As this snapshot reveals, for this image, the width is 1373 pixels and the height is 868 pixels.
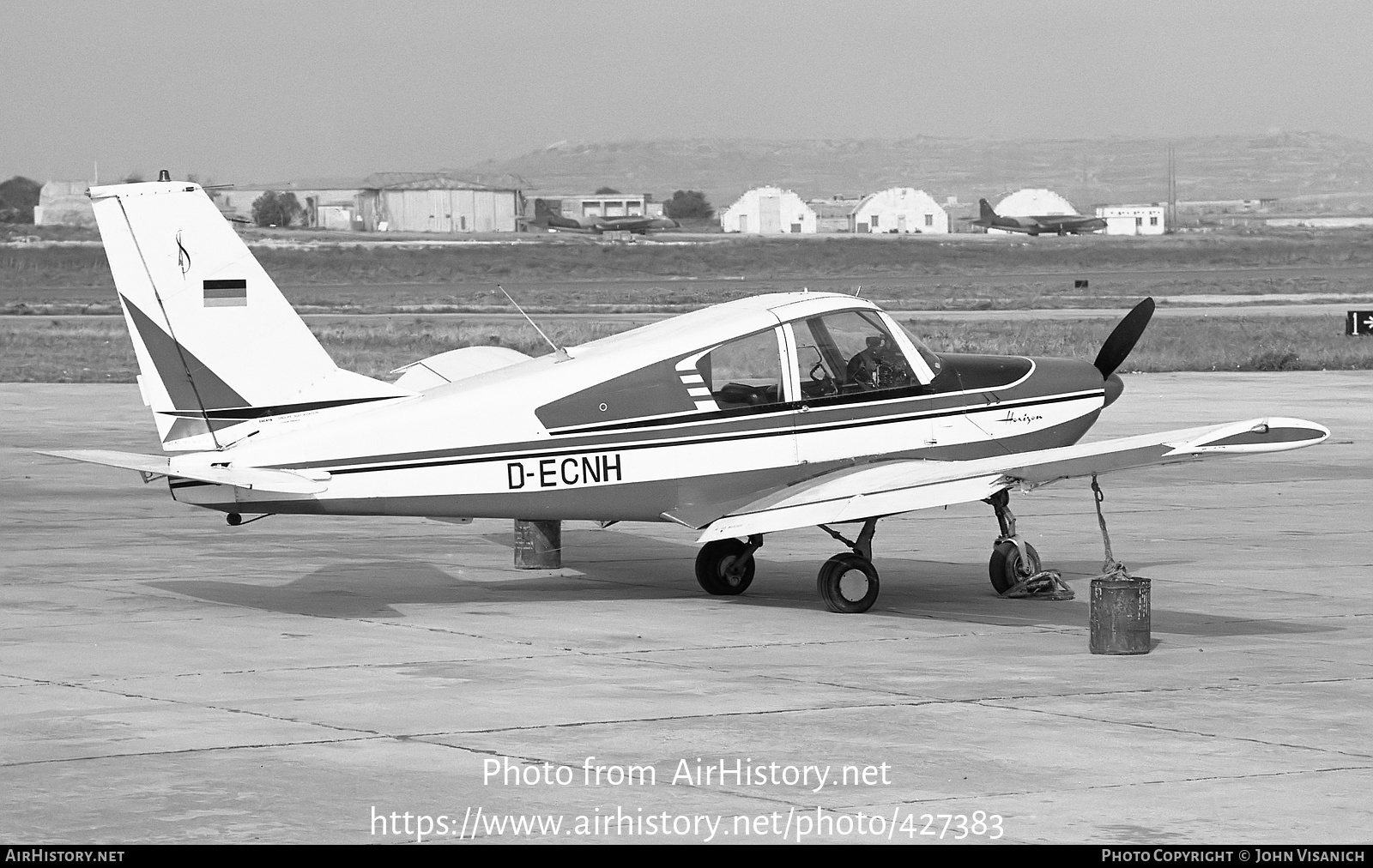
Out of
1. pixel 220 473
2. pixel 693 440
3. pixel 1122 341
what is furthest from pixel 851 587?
pixel 220 473

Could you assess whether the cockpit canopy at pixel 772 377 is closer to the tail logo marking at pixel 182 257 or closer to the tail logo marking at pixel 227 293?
the tail logo marking at pixel 227 293

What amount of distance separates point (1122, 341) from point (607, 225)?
6356 inches

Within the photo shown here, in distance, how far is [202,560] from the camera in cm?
1565

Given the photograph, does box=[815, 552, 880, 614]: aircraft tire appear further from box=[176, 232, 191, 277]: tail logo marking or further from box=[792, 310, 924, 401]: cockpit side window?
box=[176, 232, 191, 277]: tail logo marking

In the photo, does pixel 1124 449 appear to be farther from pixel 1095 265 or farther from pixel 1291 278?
pixel 1095 265

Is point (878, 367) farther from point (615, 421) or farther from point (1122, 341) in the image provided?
point (1122, 341)

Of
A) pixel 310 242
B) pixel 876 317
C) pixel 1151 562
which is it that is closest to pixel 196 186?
pixel 876 317

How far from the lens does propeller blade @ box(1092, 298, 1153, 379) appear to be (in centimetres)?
1480

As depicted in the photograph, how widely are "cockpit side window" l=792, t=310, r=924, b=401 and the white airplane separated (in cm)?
1

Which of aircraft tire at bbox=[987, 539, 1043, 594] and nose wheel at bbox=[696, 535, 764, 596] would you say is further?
nose wheel at bbox=[696, 535, 764, 596]

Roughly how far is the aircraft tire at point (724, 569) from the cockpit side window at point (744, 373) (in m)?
1.34

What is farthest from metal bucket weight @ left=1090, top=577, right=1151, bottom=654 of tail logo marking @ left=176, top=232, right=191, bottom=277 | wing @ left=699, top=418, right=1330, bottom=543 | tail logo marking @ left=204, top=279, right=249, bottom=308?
tail logo marking @ left=176, top=232, right=191, bottom=277

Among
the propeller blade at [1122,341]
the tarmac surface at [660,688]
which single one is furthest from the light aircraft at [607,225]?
the propeller blade at [1122,341]

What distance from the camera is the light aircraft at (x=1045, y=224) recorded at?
567ft
